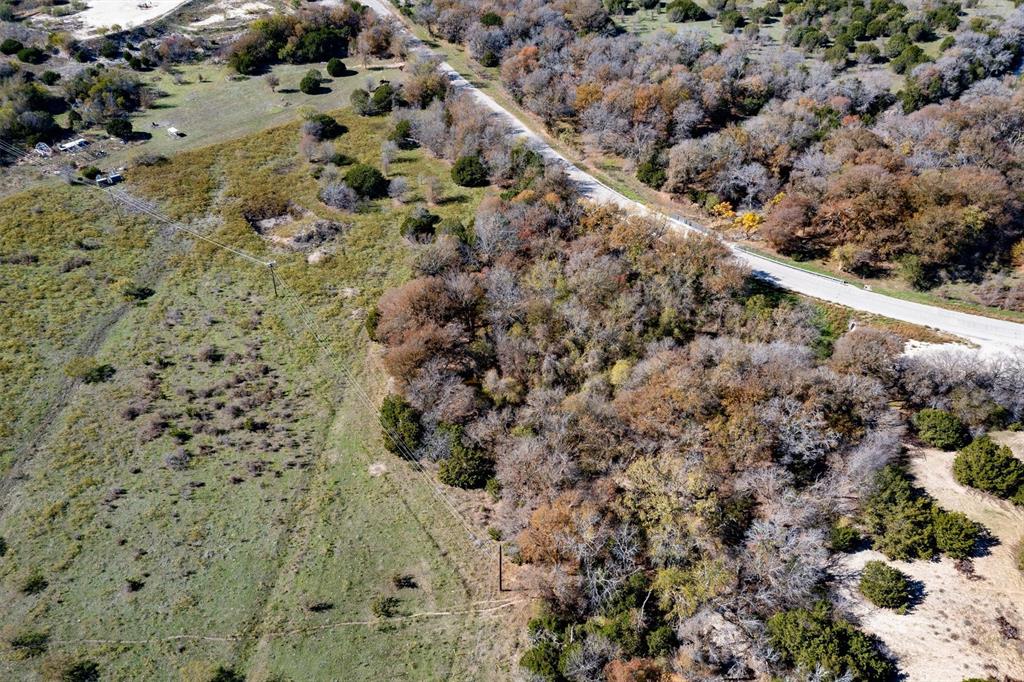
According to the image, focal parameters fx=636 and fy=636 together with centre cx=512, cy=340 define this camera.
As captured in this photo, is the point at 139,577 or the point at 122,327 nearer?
the point at 139,577

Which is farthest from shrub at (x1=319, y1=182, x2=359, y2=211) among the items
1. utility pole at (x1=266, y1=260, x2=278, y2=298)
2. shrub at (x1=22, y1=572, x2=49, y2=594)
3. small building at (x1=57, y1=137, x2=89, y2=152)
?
shrub at (x1=22, y1=572, x2=49, y2=594)

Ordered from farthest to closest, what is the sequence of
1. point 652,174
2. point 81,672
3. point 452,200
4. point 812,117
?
point 812,117
point 452,200
point 652,174
point 81,672

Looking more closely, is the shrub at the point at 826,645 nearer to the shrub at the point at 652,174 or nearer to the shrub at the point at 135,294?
the shrub at the point at 652,174

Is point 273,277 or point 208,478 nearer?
point 208,478

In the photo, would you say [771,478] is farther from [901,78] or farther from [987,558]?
[901,78]

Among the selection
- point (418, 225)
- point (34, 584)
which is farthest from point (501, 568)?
point (418, 225)

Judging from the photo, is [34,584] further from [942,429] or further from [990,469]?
[990,469]

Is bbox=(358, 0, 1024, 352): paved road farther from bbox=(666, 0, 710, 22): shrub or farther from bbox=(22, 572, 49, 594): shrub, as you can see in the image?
bbox=(22, 572, 49, 594): shrub

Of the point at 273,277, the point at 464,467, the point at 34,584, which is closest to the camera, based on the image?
the point at 34,584

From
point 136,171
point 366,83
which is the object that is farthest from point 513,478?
point 366,83
